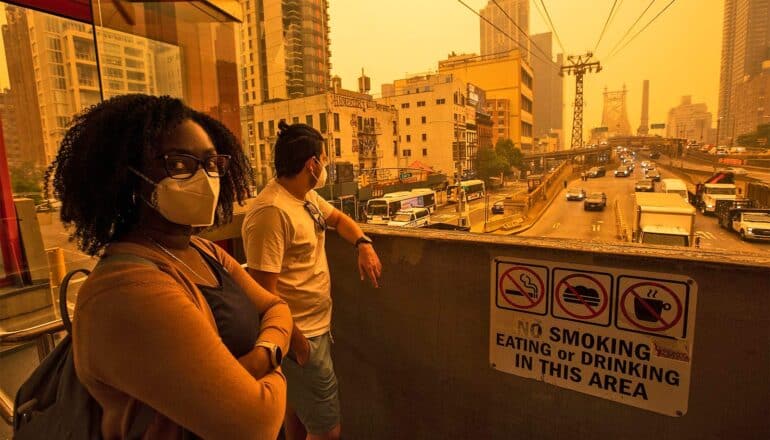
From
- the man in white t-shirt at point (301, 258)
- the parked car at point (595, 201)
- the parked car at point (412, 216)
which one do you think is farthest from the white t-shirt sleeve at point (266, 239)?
the parked car at point (595, 201)

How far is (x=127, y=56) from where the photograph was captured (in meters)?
2.85

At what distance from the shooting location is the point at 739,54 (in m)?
2.17

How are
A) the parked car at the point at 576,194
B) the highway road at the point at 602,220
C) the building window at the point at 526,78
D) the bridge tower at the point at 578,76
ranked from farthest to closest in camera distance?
1. the building window at the point at 526,78
2. the parked car at the point at 576,194
3. the bridge tower at the point at 578,76
4. the highway road at the point at 602,220

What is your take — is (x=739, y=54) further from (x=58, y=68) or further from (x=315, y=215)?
(x=58, y=68)

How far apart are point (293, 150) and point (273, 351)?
965 mm

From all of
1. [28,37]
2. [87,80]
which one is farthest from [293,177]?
[28,37]

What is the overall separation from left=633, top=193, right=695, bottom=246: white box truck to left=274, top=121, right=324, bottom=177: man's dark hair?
1490 millimetres

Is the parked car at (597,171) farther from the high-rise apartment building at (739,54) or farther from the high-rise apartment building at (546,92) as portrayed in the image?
the high-rise apartment building at (739,54)

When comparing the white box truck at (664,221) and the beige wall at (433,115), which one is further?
the beige wall at (433,115)

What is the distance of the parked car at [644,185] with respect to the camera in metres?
2.53

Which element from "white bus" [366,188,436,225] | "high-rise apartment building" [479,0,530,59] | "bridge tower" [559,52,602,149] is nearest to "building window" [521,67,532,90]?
"high-rise apartment building" [479,0,530,59]

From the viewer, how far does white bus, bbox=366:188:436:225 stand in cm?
305

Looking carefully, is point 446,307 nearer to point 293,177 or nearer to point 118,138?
point 293,177

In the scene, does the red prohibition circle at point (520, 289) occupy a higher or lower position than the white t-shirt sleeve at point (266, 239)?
lower
